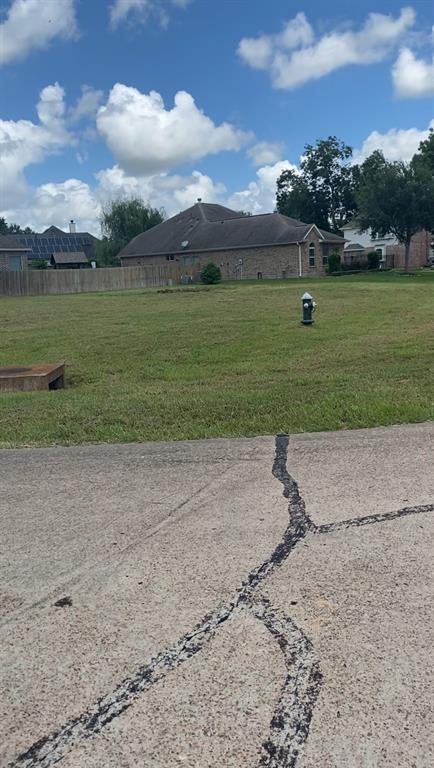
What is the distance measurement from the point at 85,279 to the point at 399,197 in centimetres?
2135

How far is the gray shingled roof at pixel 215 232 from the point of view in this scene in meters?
45.8

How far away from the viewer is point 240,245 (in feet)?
154

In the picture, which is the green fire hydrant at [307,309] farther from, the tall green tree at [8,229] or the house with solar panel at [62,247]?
the tall green tree at [8,229]

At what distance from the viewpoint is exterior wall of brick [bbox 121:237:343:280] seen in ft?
147

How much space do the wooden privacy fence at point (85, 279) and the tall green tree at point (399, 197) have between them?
13.0 meters

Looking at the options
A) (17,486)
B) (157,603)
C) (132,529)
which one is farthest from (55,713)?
(17,486)

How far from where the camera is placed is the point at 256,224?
48.0 m

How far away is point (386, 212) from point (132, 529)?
42.3 meters

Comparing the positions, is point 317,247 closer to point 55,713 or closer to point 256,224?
point 256,224

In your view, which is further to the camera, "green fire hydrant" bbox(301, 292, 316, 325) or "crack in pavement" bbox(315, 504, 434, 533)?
"green fire hydrant" bbox(301, 292, 316, 325)

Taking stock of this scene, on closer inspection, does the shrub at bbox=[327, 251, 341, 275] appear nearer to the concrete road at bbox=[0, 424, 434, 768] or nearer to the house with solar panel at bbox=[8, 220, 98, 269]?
the house with solar panel at bbox=[8, 220, 98, 269]

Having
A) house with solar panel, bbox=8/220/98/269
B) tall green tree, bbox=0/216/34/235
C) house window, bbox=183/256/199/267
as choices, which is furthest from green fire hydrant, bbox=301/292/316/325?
tall green tree, bbox=0/216/34/235

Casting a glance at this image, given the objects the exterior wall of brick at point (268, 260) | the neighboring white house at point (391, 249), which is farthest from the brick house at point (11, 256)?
the neighboring white house at point (391, 249)

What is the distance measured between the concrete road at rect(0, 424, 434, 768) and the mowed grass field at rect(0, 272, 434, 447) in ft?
5.22
